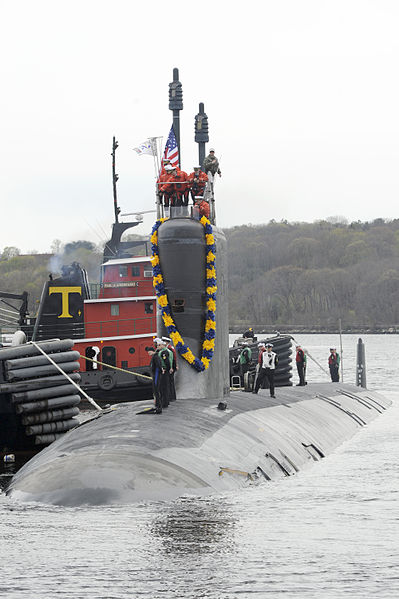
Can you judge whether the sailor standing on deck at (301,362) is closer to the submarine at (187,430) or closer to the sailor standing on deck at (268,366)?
the sailor standing on deck at (268,366)

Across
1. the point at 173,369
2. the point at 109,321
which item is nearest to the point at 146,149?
the point at 109,321

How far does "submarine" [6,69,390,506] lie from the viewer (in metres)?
13.3

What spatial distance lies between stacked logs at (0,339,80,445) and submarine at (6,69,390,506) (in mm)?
4994

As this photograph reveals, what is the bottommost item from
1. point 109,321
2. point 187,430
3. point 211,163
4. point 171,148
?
point 187,430

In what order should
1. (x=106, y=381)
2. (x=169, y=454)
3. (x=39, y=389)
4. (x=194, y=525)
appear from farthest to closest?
(x=106, y=381)
(x=39, y=389)
(x=169, y=454)
(x=194, y=525)

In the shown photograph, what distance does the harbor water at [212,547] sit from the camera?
10672 mm

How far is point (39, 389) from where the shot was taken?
23.5m

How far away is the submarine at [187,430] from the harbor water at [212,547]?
30cm

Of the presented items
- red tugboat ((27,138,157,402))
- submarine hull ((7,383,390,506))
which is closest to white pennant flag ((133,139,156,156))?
red tugboat ((27,138,157,402))

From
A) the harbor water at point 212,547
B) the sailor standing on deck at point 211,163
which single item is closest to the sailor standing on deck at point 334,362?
the sailor standing on deck at point 211,163

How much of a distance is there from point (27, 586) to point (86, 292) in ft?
100

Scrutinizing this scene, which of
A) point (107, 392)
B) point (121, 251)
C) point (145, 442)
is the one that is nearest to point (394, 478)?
point (145, 442)

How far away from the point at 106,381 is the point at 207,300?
884 inches

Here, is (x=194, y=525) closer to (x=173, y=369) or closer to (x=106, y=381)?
(x=173, y=369)
